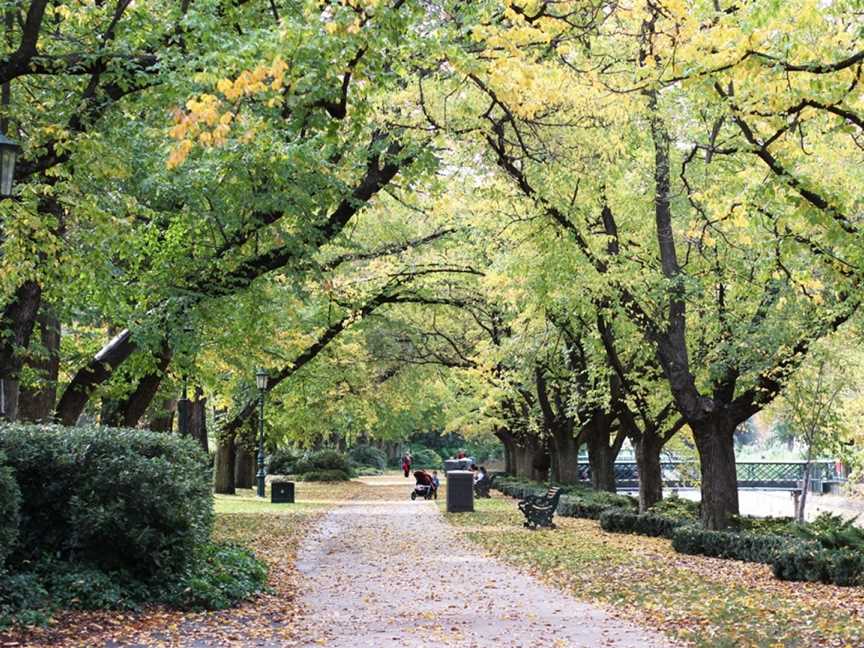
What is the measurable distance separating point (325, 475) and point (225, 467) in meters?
19.1

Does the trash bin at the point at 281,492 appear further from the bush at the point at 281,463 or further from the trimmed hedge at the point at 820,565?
the bush at the point at 281,463

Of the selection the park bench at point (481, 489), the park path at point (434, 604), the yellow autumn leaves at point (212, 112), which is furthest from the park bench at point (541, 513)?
the yellow autumn leaves at point (212, 112)

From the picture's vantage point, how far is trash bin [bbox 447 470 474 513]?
29203 millimetres

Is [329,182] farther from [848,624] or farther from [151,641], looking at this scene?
[848,624]

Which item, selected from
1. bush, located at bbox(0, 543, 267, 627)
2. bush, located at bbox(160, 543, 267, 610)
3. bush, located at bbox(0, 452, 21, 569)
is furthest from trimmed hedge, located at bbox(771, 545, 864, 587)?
bush, located at bbox(0, 452, 21, 569)

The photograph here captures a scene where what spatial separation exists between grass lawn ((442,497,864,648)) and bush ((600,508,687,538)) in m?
0.71

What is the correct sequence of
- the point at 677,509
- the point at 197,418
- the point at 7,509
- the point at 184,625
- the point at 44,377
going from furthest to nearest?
1. the point at 197,418
2. the point at 677,509
3. the point at 44,377
4. the point at 184,625
5. the point at 7,509

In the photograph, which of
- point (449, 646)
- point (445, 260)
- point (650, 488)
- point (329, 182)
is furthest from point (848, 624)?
point (445, 260)

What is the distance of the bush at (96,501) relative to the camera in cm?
1020

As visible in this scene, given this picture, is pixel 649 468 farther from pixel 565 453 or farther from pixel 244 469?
pixel 244 469

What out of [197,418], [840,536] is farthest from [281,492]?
[840,536]

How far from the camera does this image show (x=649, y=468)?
81.6 ft

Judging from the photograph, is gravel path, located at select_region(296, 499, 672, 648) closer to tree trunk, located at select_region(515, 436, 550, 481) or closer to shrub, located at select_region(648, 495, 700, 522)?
shrub, located at select_region(648, 495, 700, 522)

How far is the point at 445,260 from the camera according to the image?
1156 inches
